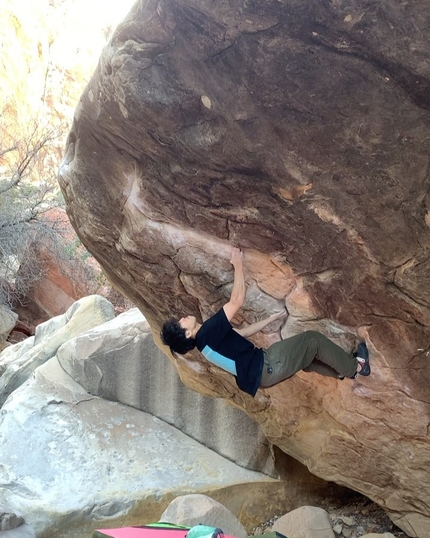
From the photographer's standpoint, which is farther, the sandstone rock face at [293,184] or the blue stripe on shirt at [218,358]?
the blue stripe on shirt at [218,358]

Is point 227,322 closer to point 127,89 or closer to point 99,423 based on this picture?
point 127,89

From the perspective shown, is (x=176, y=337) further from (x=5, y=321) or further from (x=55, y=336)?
(x=5, y=321)

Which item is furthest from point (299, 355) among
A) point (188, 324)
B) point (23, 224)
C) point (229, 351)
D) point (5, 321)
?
point (5, 321)

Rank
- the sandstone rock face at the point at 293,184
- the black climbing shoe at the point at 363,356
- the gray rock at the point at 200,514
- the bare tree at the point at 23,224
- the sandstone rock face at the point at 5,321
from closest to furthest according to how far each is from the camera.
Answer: the sandstone rock face at the point at 293,184 → the black climbing shoe at the point at 363,356 → the gray rock at the point at 200,514 → the bare tree at the point at 23,224 → the sandstone rock face at the point at 5,321

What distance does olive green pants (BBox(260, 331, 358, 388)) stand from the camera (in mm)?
3078

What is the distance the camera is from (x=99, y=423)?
546 cm

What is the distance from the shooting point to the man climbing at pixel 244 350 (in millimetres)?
3010

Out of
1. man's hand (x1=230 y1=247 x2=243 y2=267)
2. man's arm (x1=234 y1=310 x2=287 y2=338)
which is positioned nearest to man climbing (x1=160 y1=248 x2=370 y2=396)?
man's arm (x1=234 y1=310 x2=287 y2=338)

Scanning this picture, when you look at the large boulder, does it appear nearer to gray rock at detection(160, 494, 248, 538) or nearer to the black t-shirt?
gray rock at detection(160, 494, 248, 538)

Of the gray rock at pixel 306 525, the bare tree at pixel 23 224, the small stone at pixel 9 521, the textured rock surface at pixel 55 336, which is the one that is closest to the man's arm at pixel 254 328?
the gray rock at pixel 306 525

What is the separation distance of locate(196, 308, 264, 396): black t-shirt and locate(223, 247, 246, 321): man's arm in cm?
5

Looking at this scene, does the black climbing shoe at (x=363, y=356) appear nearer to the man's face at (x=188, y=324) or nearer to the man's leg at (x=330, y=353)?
the man's leg at (x=330, y=353)

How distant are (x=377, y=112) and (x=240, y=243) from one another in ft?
3.85

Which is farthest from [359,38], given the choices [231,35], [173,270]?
[173,270]
